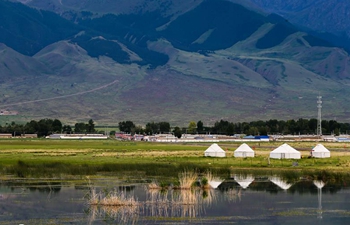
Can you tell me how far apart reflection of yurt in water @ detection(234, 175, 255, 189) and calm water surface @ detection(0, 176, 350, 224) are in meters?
0.09

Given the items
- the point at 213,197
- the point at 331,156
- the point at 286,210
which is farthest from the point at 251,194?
the point at 331,156

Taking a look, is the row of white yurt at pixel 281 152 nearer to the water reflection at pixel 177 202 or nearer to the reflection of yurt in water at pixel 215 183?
the reflection of yurt in water at pixel 215 183

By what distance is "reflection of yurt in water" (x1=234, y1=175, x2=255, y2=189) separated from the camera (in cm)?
6519

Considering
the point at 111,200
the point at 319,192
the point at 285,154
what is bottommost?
the point at 111,200

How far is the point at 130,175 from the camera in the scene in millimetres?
71812

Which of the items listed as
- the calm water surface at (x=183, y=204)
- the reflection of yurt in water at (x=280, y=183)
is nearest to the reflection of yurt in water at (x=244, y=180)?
the calm water surface at (x=183, y=204)

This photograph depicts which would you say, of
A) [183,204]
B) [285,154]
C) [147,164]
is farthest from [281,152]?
[183,204]

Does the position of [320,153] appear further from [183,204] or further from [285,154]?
[183,204]

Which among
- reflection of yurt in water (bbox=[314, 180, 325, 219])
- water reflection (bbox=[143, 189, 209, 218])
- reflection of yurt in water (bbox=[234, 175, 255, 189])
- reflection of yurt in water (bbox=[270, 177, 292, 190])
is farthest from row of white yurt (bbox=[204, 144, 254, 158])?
water reflection (bbox=[143, 189, 209, 218])

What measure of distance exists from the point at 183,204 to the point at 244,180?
16.1 metres

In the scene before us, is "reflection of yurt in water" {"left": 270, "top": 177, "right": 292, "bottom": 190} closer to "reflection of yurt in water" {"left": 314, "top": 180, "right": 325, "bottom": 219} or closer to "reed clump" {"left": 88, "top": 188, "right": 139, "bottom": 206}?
"reflection of yurt in water" {"left": 314, "top": 180, "right": 325, "bottom": 219}

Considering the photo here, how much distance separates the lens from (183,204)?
53.2 m

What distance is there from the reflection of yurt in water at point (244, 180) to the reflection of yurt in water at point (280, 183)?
5.57 feet

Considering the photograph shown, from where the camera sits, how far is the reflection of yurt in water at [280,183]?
63650 millimetres
